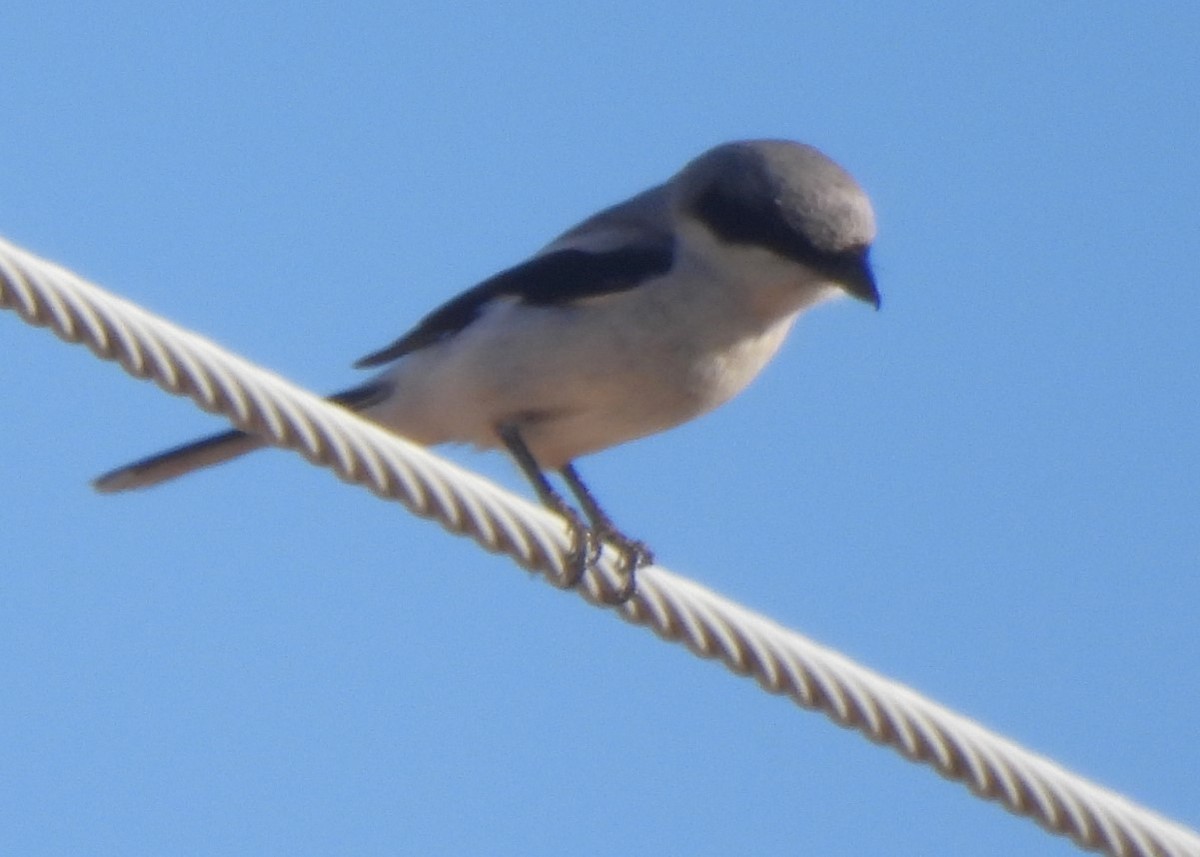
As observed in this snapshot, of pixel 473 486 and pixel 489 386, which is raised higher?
pixel 489 386

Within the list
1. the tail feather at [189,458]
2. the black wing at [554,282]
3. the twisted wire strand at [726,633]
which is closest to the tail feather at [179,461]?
Result: the tail feather at [189,458]

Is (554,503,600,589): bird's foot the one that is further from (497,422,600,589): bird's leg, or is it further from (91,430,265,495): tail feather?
(91,430,265,495): tail feather

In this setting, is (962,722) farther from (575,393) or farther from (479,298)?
(479,298)

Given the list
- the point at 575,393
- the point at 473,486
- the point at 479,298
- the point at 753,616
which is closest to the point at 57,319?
the point at 473,486

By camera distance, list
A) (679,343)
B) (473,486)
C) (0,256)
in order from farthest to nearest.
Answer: (679,343)
(473,486)
(0,256)

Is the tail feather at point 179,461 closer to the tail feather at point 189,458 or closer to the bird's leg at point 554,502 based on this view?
the tail feather at point 189,458

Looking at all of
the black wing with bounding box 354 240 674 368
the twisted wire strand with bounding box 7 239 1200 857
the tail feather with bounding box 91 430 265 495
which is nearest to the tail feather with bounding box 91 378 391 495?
the tail feather with bounding box 91 430 265 495
